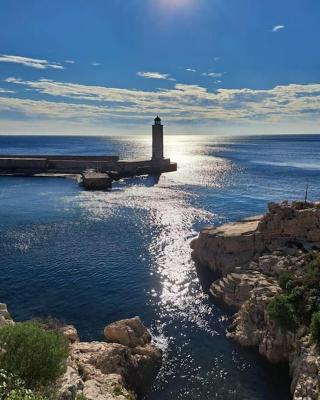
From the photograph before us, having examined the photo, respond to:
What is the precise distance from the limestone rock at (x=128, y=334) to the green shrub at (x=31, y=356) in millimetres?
8741

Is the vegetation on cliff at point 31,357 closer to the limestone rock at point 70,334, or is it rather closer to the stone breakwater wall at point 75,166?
the limestone rock at point 70,334

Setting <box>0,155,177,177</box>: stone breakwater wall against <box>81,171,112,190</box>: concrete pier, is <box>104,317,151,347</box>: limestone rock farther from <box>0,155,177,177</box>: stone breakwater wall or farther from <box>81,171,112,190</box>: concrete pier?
<box>0,155,177,177</box>: stone breakwater wall

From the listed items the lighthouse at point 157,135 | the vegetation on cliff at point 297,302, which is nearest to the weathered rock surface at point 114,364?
the vegetation on cliff at point 297,302

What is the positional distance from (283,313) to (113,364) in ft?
39.7

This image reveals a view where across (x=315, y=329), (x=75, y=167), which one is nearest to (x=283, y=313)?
(x=315, y=329)

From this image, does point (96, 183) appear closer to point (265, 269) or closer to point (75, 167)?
point (75, 167)

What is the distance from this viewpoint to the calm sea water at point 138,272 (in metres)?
26.7

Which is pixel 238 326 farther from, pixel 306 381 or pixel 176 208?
pixel 176 208

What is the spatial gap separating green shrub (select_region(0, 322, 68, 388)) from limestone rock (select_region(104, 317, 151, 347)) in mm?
8741

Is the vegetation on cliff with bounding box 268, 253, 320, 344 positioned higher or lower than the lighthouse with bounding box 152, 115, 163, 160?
lower

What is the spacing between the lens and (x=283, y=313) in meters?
27.2

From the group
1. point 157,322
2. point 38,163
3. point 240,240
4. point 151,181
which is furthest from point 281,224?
point 38,163

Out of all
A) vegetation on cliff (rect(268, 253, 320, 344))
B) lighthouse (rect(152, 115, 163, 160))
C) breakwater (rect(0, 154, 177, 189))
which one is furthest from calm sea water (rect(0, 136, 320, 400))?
lighthouse (rect(152, 115, 163, 160))

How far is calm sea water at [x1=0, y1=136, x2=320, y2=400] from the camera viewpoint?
87.5 ft
